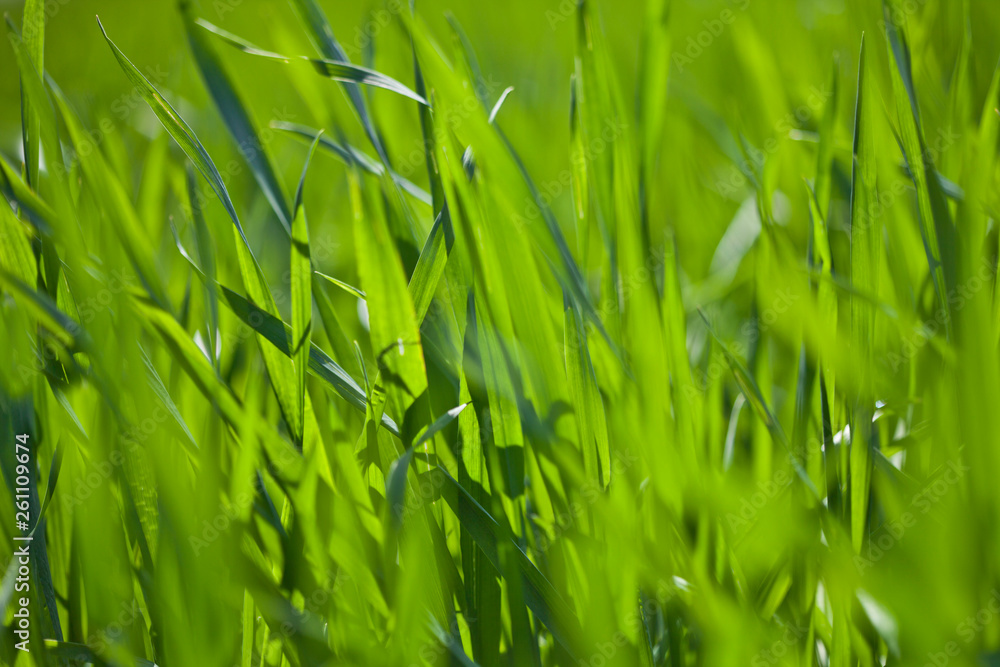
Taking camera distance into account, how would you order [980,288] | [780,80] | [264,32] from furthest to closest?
[264,32]
[780,80]
[980,288]

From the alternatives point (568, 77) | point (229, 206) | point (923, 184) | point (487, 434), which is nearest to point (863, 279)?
point (923, 184)

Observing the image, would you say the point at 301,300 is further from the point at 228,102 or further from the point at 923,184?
the point at 923,184

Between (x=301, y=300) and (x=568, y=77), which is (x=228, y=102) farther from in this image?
(x=568, y=77)

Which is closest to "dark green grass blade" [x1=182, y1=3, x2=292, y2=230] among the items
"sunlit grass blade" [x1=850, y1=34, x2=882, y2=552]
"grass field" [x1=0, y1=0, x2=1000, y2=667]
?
"grass field" [x1=0, y1=0, x2=1000, y2=667]

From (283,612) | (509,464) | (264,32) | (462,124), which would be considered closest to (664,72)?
(462,124)

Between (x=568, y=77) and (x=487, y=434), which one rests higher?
(x=568, y=77)

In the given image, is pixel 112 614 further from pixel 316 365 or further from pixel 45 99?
pixel 45 99

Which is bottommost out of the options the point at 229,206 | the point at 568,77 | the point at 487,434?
the point at 487,434

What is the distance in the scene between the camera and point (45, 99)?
339 millimetres

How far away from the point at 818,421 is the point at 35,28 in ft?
1.73

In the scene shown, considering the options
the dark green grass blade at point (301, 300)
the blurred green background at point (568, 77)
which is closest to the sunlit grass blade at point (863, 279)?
the blurred green background at point (568, 77)

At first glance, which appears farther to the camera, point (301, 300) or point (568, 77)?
point (568, 77)

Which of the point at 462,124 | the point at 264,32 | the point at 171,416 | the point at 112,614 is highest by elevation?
the point at 264,32

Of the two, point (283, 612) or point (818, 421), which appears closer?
point (283, 612)
